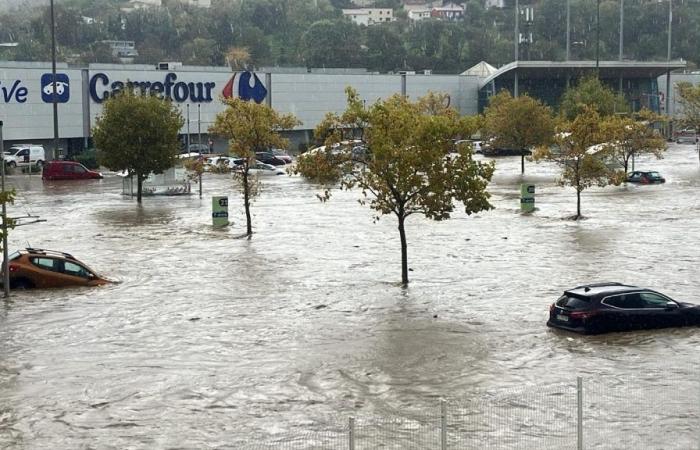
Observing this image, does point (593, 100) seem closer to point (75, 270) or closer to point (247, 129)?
point (247, 129)

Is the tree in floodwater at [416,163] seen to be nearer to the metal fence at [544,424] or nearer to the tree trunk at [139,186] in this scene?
the metal fence at [544,424]

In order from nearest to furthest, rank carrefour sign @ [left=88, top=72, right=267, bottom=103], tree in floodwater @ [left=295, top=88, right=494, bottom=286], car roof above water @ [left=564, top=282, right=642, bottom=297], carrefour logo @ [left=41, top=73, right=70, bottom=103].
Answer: car roof above water @ [left=564, top=282, right=642, bottom=297] < tree in floodwater @ [left=295, top=88, right=494, bottom=286] < carrefour logo @ [left=41, top=73, right=70, bottom=103] < carrefour sign @ [left=88, top=72, right=267, bottom=103]

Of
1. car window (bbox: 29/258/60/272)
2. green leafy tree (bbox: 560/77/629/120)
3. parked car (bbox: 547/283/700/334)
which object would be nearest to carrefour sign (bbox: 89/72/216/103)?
green leafy tree (bbox: 560/77/629/120)

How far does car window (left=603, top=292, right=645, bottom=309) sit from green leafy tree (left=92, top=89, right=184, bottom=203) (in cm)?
3131

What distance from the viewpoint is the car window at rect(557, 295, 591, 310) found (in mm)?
23000

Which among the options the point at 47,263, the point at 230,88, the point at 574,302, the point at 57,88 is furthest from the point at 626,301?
the point at 230,88

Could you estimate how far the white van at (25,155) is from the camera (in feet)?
230

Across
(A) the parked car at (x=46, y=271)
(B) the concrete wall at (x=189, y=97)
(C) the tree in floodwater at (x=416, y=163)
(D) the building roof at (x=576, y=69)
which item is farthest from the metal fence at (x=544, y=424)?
(D) the building roof at (x=576, y=69)

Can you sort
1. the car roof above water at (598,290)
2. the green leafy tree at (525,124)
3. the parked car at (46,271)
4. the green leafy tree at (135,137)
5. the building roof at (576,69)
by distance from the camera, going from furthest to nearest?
the building roof at (576,69)
the green leafy tree at (525,124)
the green leafy tree at (135,137)
the parked car at (46,271)
the car roof above water at (598,290)

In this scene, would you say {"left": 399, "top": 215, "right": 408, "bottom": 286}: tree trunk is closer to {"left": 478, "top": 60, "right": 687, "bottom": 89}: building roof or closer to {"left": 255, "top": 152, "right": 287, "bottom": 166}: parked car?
{"left": 255, "top": 152, "right": 287, "bottom": 166}: parked car

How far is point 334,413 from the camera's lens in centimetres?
1761

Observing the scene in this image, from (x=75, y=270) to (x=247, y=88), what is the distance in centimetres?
6241

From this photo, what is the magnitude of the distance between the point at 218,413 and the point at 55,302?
36.2 ft

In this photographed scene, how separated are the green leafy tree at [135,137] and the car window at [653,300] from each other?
3134 cm
